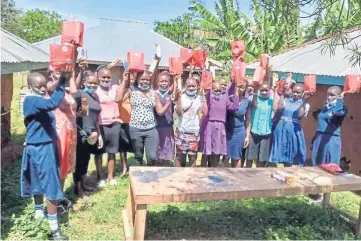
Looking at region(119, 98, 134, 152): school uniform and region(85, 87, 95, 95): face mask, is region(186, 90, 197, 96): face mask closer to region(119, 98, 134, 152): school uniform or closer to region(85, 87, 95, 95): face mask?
region(119, 98, 134, 152): school uniform

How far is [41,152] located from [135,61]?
1669 mm

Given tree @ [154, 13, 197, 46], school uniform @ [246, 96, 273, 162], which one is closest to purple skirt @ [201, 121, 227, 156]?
school uniform @ [246, 96, 273, 162]

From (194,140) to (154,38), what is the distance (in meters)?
17.0

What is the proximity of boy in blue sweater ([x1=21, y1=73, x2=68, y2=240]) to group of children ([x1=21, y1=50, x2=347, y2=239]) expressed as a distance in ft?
1.34

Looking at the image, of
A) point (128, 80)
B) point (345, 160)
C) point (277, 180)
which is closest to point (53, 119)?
point (128, 80)

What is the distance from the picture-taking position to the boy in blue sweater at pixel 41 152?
335 cm

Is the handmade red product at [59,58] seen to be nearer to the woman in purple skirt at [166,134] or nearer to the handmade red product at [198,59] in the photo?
the woman in purple skirt at [166,134]

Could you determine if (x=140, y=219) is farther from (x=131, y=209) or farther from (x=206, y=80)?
(x=206, y=80)

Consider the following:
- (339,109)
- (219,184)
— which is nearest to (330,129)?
(339,109)

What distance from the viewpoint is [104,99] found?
4941mm

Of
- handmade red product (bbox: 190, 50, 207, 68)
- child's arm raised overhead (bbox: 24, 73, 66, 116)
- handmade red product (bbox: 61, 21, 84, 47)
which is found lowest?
child's arm raised overhead (bbox: 24, 73, 66, 116)

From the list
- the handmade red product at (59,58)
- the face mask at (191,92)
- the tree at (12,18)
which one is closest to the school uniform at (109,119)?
the face mask at (191,92)

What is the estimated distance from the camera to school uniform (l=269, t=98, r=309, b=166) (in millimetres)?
5332

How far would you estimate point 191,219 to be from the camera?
4309 mm
